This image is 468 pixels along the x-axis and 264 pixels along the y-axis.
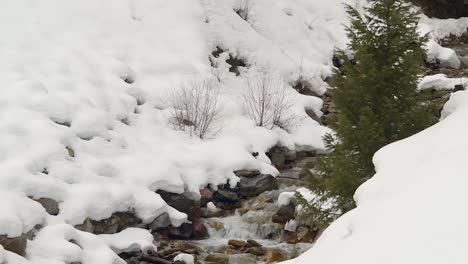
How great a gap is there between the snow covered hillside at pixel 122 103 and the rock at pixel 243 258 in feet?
4.53

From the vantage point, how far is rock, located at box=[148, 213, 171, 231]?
10.1 metres

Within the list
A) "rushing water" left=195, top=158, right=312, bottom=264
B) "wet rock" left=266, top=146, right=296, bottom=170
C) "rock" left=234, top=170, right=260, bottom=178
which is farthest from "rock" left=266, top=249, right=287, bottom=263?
"wet rock" left=266, top=146, right=296, bottom=170

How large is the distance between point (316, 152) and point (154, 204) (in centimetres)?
537

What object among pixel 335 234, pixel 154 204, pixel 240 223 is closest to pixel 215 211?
pixel 240 223

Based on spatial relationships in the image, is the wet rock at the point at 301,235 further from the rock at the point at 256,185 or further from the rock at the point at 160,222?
the rock at the point at 160,222

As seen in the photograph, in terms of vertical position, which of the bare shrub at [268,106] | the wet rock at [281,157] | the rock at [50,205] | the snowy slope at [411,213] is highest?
the snowy slope at [411,213]

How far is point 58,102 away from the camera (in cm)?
1168

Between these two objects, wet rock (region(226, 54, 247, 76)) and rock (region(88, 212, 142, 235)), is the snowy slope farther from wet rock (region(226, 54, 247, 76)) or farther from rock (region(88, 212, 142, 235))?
wet rock (region(226, 54, 247, 76))

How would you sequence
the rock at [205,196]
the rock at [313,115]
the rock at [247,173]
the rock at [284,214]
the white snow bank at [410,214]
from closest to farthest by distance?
the white snow bank at [410,214]
the rock at [284,214]
the rock at [205,196]
the rock at [247,173]
the rock at [313,115]

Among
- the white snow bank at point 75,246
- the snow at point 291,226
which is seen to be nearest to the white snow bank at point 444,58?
the snow at point 291,226

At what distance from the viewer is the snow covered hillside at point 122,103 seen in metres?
9.41

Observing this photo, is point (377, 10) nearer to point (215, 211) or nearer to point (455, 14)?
point (215, 211)

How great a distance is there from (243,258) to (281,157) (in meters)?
4.51

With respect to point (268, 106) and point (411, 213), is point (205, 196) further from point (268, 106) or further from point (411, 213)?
point (411, 213)
